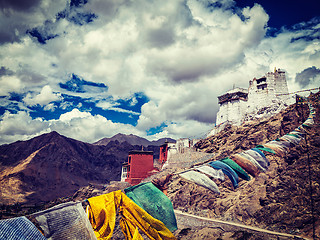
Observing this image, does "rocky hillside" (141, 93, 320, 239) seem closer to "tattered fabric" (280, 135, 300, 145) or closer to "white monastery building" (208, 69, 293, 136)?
"tattered fabric" (280, 135, 300, 145)

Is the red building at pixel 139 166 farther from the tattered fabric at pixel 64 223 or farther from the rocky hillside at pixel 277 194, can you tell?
the tattered fabric at pixel 64 223

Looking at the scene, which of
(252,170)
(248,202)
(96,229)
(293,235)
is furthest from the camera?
(248,202)

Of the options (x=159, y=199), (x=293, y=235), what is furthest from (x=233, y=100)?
(x=159, y=199)

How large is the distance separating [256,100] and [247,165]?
39.1 m

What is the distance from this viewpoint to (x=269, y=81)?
43.1 metres

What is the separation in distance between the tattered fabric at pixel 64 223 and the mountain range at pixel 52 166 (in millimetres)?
59688

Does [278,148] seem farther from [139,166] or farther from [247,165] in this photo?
[139,166]

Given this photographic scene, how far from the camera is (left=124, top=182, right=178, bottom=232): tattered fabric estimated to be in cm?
732

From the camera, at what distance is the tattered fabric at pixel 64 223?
5.44 metres

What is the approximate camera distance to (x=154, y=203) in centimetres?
758

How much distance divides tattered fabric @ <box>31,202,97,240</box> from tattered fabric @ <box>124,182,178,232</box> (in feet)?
6.41

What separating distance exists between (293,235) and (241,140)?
19234mm

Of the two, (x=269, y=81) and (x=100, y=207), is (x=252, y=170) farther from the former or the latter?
(x=269, y=81)

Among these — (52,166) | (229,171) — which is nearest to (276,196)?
(229,171)
